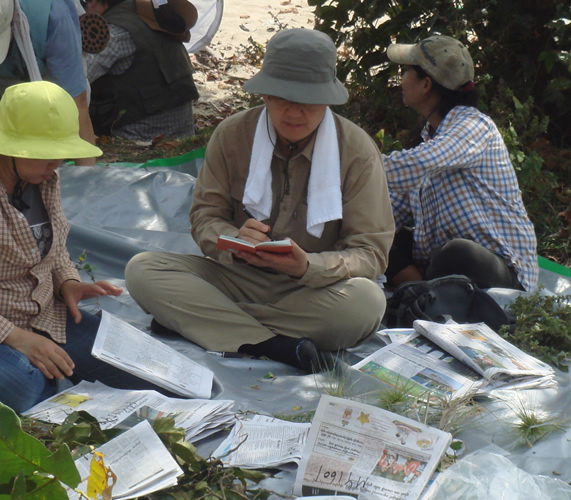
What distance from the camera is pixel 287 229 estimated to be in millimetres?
3523

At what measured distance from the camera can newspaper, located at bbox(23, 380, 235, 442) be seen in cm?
262

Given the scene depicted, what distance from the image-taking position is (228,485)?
2.35 metres

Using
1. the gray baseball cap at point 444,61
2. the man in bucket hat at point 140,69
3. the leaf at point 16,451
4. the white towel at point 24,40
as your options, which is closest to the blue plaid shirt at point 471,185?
the gray baseball cap at point 444,61

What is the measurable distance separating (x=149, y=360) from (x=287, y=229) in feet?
2.91

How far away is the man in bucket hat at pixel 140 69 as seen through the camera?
655cm

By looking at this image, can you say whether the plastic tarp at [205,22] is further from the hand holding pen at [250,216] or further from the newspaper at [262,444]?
the newspaper at [262,444]

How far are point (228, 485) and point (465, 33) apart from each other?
417 centimetres

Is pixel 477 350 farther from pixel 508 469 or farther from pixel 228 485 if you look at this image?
pixel 228 485

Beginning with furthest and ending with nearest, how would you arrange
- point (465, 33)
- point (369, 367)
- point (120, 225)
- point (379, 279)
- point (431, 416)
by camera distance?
point (465, 33) → point (120, 225) → point (379, 279) → point (369, 367) → point (431, 416)

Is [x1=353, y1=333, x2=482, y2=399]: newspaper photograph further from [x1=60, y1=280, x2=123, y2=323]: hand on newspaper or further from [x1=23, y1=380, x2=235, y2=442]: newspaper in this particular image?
[x1=60, y1=280, x2=123, y2=323]: hand on newspaper

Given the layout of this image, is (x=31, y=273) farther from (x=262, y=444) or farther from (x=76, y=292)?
(x=262, y=444)

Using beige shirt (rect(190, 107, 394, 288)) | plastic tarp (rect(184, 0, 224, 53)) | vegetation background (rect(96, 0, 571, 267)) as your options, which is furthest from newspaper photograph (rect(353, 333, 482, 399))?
plastic tarp (rect(184, 0, 224, 53))

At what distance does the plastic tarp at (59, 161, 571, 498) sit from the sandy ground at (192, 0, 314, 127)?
2487mm

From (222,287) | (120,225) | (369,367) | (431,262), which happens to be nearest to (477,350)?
(369,367)
